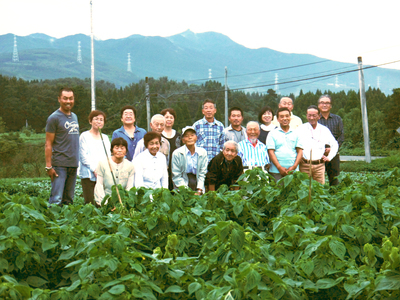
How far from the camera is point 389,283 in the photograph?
193cm

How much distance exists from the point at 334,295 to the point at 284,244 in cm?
41

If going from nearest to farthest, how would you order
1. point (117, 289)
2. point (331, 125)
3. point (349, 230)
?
point (117, 289)
point (349, 230)
point (331, 125)

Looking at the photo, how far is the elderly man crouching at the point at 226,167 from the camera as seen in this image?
5875mm

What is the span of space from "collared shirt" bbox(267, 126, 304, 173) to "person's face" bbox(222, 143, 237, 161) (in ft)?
2.48

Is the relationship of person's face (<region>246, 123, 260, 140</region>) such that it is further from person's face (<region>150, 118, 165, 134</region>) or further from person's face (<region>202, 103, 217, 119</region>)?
person's face (<region>150, 118, 165, 134</region>)

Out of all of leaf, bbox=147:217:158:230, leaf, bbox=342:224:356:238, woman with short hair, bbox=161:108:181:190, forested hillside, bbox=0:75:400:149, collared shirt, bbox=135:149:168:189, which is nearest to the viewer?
leaf, bbox=342:224:356:238

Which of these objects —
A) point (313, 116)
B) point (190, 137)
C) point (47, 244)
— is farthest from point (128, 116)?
point (47, 244)

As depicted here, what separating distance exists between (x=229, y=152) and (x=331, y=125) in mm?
2302

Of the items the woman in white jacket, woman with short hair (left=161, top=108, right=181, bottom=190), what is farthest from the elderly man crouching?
woman with short hair (left=161, top=108, right=181, bottom=190)

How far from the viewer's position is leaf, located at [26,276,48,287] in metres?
2.42

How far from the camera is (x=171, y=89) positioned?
99.4m

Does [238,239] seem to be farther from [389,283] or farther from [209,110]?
[209,110]

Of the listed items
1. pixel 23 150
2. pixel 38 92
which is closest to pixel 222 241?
pixel 23 150

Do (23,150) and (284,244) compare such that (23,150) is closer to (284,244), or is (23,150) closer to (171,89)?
(284,244)
